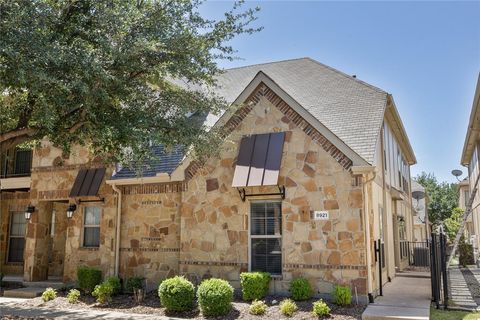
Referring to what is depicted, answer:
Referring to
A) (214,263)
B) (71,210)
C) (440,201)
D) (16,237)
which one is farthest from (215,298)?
(440,201)

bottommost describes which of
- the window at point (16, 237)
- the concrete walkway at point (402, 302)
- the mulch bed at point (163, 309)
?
the mulch bed at point (163, 309)

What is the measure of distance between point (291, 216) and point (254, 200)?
1.18 metres

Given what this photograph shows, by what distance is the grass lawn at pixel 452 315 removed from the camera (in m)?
9.42

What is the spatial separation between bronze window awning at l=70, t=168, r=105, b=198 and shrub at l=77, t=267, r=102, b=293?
2.43 meters

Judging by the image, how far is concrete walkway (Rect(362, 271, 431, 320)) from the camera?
9117 millimetres

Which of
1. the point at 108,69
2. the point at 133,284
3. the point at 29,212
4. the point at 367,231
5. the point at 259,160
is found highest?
the point at 108,69

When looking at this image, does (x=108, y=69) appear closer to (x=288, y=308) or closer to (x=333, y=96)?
(x=288, y=308)

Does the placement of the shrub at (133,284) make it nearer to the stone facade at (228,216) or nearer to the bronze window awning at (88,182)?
the stone facade at (228,216)

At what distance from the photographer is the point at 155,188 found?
13547 millimetres

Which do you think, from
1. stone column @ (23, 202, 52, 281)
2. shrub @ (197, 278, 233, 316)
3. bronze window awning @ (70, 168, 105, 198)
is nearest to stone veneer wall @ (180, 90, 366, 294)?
shrub @ (197, 278, 233, 316)

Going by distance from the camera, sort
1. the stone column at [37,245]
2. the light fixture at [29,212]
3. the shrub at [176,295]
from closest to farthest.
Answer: the shrub at [176,295], the stone column at [37,245], the light fixture at [29,212]

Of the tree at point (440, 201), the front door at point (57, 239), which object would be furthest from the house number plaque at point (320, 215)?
the tree at point (440, 201)

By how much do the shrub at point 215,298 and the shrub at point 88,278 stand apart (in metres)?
4.63

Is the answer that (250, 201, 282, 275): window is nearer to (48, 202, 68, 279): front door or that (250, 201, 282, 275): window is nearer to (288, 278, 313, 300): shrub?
(288, 278, 313, 300): shrub
